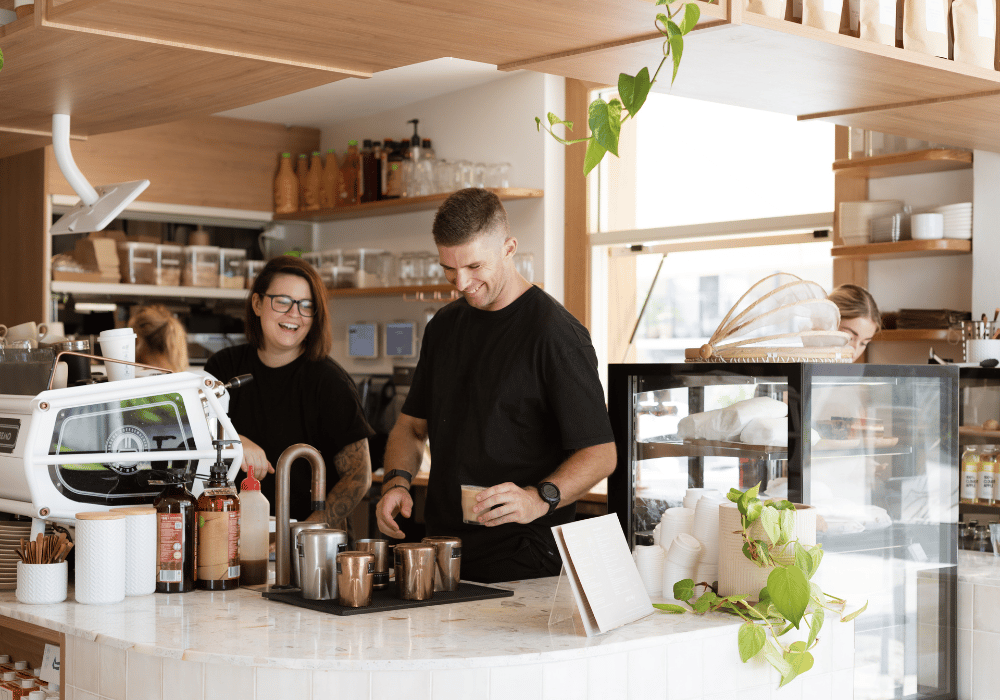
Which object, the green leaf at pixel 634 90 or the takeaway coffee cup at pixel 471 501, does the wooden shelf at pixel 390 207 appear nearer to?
the takeaway coffee cup at pixel 471 501

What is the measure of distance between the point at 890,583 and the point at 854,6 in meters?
1.28

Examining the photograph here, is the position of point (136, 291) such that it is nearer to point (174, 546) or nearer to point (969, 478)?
point (174, 546)

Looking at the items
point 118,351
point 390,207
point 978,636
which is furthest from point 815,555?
point 390,207

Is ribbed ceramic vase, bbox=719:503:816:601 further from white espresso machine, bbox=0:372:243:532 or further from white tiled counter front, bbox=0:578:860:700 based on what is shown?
white espresso machine, bbox=0:372:243:532

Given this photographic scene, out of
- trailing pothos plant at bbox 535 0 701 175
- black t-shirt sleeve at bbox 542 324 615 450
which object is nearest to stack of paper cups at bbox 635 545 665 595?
black t-shirt sleeve at bbox 542 324 615 450

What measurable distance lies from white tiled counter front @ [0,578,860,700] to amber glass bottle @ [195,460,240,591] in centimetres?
9

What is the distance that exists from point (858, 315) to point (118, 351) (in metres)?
2.33

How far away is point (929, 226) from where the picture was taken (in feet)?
12.4

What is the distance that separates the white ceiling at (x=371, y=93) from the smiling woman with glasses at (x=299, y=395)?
2.16 meters

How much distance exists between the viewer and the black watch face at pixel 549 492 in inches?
87.7

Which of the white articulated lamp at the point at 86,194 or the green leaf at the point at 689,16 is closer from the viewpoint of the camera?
the green leaf at the point at 689,16

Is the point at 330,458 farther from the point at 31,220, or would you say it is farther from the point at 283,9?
the point at 31,220

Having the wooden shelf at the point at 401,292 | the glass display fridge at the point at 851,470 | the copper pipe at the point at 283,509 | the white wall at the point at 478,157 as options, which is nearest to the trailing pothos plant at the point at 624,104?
the glass display fridge at the point at 851,470

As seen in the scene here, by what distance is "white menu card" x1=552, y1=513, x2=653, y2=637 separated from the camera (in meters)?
1.79
